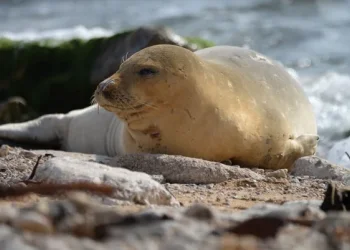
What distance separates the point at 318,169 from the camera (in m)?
6.35

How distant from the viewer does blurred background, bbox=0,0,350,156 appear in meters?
12.5

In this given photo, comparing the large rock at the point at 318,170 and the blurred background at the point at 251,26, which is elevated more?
the large rock at the point at 318,170

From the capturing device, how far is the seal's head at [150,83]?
20.1 feet

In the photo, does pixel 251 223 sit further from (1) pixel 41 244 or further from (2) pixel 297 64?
(2) pixel 297 64

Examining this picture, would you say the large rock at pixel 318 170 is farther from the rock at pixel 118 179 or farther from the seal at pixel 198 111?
the rock at pixel 118 179

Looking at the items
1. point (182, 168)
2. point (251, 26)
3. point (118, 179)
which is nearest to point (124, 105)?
point (182, 168)

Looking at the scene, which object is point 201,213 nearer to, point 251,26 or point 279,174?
point 279,174

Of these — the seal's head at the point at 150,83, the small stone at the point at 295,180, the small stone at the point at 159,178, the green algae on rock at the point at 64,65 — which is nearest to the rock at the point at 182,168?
the small stone at the point at 159,178

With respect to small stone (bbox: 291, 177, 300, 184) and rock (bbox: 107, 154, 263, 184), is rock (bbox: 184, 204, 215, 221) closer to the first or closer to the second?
rock (bbox: 107, 154, 263, 184)

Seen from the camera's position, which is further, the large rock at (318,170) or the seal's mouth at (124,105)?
the large rock at (318,170)

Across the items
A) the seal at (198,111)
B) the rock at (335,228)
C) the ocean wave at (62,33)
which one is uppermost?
the rock at (335,228)

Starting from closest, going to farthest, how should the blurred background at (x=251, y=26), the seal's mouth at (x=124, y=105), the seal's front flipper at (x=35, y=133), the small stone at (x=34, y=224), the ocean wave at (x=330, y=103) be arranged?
the small stone at (x=34, y=224)
the seal's mouth at (x=124, y=105)
the seal's front flipper at (x=35, y=133)
the ocean wave at (x=330, y=103)
the blurred background at (x=251, y=26)

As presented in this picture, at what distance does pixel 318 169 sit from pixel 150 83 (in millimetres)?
1145

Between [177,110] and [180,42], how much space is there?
14.9 ft
